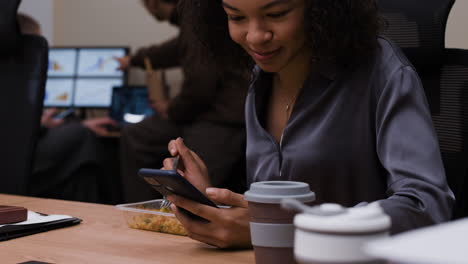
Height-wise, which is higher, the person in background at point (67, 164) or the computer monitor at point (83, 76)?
the computer monitor at point (83, 76)

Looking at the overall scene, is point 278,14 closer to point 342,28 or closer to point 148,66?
point 342,28

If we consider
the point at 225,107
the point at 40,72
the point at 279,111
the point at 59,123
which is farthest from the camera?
the point at 59,123

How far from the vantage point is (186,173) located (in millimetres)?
1192

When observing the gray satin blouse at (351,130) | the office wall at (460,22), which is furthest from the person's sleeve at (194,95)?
the gray satin blouse at (351,130)

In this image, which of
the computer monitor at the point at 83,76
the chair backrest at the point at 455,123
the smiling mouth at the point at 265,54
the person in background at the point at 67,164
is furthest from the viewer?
the computer monitor at the point at 83,76

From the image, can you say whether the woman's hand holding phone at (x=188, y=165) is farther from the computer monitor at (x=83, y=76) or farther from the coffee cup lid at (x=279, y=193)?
the computer monitor at (x=83, y=76)

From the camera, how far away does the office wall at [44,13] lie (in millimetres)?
4043

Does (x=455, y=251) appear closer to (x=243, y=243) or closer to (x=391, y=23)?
(x=243, y=243)

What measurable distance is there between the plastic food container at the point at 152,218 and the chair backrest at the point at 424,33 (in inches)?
23.1

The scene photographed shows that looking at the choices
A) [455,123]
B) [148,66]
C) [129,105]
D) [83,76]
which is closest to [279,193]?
[455,123]

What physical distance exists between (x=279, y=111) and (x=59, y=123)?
7.63 feet

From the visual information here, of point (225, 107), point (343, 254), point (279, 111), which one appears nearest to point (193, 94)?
point (225, 107)

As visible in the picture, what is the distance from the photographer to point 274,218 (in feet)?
2.54

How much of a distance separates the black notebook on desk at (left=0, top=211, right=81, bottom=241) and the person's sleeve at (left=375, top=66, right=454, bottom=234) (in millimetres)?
595
